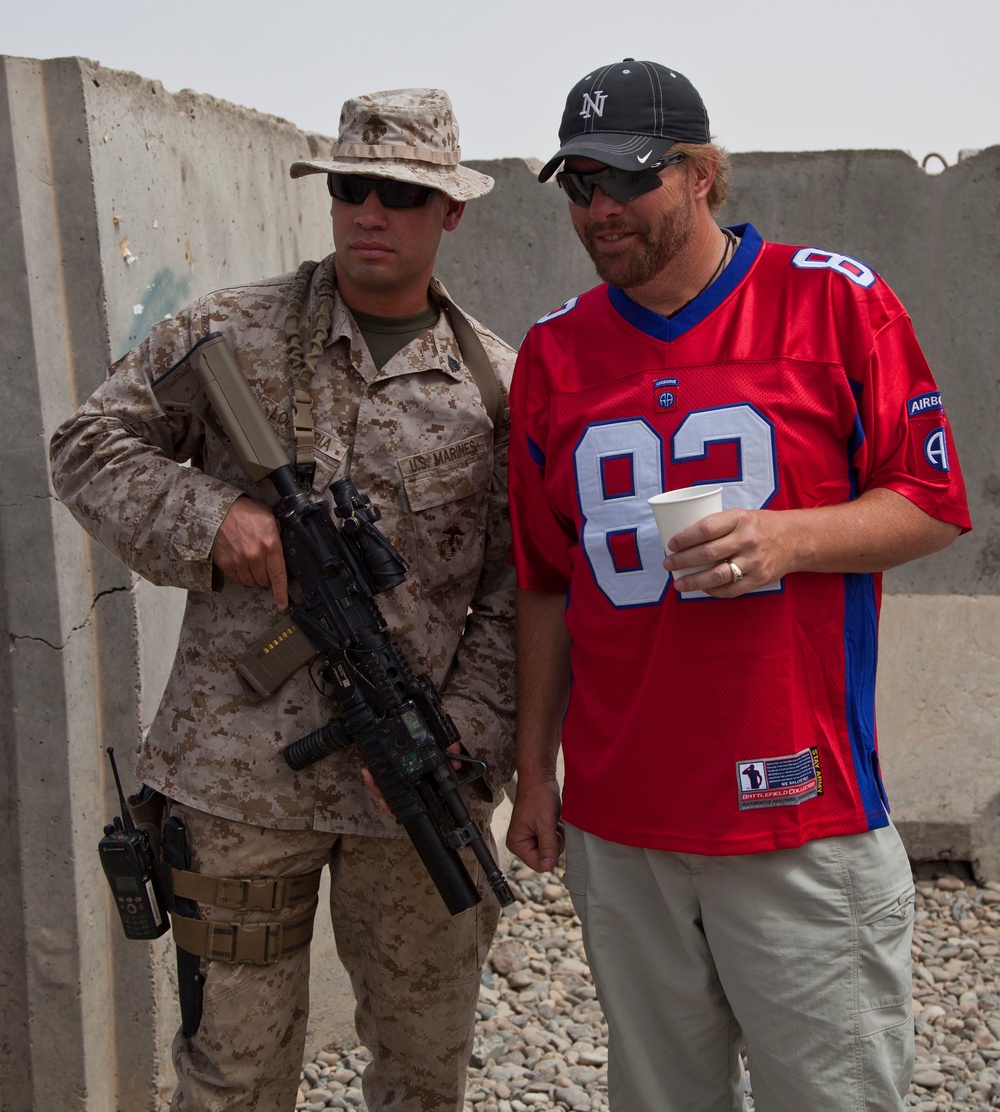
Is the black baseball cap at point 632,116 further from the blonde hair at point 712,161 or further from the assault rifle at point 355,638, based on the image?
the assault rifle at point 355,638

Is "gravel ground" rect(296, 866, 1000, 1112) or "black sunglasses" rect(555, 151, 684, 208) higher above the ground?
"black sunglasses" rect(555, 151, 684, 208)

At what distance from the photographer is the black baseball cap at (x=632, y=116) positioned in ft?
6.99

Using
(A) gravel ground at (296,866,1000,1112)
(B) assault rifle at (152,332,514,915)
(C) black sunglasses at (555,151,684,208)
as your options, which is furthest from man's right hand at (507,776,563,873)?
(A) gravel ground at (296,866,1000,1112)

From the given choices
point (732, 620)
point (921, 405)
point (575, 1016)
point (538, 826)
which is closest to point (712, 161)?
point (921, 405)

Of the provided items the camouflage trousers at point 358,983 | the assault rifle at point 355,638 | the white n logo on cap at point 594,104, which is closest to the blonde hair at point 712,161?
the white n logo on cap at point 594,104

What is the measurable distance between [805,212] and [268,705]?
324cm

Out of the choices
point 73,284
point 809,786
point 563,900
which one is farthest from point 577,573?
point 563,900

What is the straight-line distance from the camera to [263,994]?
2461 mm

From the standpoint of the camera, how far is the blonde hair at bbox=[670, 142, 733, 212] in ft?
7.19

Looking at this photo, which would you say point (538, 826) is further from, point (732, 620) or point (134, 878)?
point (134, 878)

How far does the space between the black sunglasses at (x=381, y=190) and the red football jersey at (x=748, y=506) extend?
1.73 ft

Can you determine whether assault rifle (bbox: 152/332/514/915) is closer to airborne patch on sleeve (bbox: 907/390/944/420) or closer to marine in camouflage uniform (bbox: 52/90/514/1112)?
marine in camouflage uniform (bbox: 52/90/514/1112)

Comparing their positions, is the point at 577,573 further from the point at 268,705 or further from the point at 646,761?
the point at 268,705

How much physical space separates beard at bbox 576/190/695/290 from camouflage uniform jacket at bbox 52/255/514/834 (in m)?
0.50
